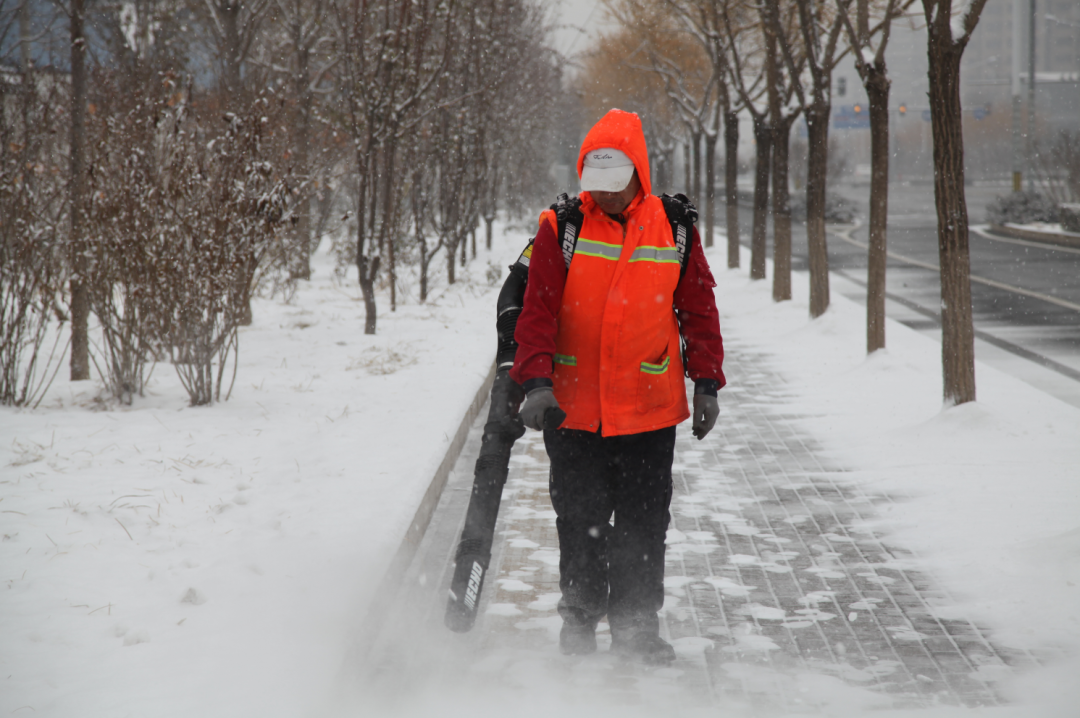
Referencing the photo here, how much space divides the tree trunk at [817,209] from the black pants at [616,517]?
8.45 metres

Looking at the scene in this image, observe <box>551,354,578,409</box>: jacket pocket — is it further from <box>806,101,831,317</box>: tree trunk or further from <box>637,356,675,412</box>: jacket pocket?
<box>806,101,831,317</box>: tree trunk

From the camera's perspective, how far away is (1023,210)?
1134 inches

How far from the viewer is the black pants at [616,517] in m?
3.49

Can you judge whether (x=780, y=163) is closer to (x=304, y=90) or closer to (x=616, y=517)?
(x=304, y=90)

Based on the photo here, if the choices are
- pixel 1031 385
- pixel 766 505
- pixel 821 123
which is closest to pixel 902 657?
pixel 766 505

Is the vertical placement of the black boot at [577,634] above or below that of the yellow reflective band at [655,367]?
below

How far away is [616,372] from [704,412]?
1.10 feet

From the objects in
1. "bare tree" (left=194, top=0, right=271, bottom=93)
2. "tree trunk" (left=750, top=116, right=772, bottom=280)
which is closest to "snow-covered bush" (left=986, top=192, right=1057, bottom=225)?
"tree trunk" (left=750, top=116, right=772, bottom=280)

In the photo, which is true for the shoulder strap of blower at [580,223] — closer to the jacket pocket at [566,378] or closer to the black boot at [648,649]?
the jacket pocket at [566,378]

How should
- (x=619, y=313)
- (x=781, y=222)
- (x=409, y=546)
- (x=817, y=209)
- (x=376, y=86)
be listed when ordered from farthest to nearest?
(x=781, y=222) < (x=817, y=209) < (x=376, y=86) < (x=409, y=546) < (x=619, y=313)

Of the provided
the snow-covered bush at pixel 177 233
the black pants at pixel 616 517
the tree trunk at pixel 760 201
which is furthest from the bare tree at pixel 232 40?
the black pants at pixel 616 517

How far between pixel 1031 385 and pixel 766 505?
4352mm

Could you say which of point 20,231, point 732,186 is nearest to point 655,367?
point 20,231

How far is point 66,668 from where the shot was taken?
10.7 feet
